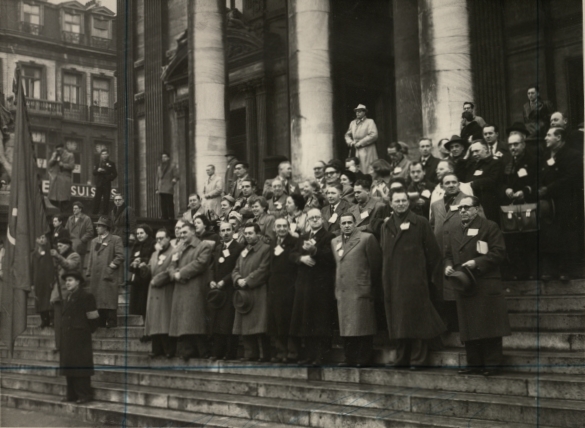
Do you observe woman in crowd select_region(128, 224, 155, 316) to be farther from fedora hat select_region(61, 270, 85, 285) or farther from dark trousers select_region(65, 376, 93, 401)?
dark trousers select_region(65, 376, 93, 401)

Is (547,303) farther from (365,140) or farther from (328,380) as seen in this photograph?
(365,140)

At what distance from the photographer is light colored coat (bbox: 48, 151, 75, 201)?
1038cm

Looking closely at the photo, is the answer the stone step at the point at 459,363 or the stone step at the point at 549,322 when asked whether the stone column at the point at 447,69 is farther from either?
the stone step at the point at 459,363

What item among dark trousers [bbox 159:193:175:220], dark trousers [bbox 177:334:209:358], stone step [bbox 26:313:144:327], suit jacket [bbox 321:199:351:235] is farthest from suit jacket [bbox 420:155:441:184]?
dark trousers [bbox 159:193:175:220]

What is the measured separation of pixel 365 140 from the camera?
484 inches

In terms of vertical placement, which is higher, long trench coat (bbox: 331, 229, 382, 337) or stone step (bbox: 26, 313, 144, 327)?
long trench coat (bbox: 331, 229, 382, 337)

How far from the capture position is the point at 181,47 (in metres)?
20.1

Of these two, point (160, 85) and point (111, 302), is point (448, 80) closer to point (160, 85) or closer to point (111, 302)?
point (111, 302)

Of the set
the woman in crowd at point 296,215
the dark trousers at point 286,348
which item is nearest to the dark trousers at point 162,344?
the dark trousers at point 286,348

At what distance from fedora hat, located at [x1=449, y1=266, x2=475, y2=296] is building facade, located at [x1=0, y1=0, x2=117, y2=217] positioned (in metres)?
5.62

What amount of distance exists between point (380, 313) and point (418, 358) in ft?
3.08

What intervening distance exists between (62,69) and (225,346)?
4.17m

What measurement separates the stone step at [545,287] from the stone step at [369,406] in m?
1.52

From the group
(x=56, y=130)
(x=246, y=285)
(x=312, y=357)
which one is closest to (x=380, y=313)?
(x=312, y=357)
